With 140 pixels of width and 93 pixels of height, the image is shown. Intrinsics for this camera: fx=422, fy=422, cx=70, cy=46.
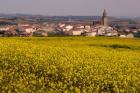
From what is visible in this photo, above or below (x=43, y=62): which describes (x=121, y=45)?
below

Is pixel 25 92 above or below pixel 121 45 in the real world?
above

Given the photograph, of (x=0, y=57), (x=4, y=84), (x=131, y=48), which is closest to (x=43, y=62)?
(x=0, y=57)

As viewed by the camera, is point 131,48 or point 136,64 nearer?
point 136,64

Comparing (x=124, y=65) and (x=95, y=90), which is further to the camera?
(x=124, y=65)

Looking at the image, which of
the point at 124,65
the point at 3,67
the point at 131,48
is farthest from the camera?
the point at 131,48

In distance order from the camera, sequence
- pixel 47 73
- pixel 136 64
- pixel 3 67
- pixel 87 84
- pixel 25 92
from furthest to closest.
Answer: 1. pixel 136 64
2. pixel 3 67
3. pixel 47 73
4. pixel 87 84
5. pixel 25 92

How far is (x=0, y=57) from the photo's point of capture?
2323 cm

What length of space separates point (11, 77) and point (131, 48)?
952 inches

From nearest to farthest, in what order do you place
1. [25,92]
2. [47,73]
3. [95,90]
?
[25,92], [95,90], [47,73]

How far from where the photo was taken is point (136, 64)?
24.2 m

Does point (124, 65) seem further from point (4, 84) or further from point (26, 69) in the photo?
point (4, 84)

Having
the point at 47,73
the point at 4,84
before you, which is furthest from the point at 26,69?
the point at 4,84

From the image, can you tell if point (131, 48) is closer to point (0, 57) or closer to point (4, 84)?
point (0, 57)

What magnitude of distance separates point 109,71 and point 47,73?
2.89 metres
